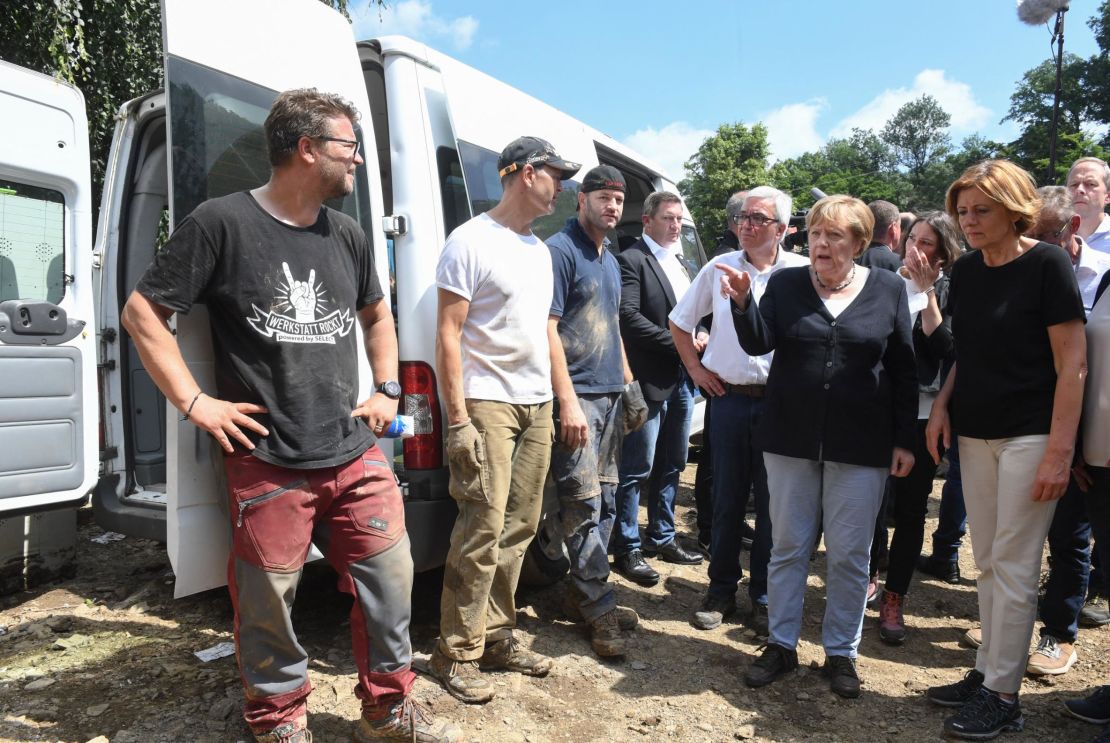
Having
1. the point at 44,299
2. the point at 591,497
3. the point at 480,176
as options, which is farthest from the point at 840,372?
the point at 44,299

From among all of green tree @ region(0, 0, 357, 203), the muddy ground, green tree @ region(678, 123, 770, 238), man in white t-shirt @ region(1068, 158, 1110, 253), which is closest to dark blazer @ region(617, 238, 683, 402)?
the muddy ground

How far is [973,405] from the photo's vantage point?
284 cm

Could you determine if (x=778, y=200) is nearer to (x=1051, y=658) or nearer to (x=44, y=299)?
(x=1051, y=658)

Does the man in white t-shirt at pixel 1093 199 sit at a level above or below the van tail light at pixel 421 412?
above

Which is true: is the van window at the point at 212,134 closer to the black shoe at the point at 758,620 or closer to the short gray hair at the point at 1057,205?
the black shoe at the point at 758,620

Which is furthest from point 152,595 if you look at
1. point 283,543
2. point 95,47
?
point 95,47

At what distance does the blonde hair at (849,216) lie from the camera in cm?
300

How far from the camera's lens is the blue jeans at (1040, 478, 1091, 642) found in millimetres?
3357

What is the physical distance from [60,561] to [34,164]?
2014 millimetres

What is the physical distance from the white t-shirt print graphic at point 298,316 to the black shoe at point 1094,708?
300 centimetres

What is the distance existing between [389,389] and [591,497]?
3.73 ft

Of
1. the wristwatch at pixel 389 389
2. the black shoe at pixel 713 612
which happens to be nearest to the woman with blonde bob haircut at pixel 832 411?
the black shoe at pixel 713 612

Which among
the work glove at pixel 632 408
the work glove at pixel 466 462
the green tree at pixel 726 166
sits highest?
the green tree at pixel 726 166

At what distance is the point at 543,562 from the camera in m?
3.88
